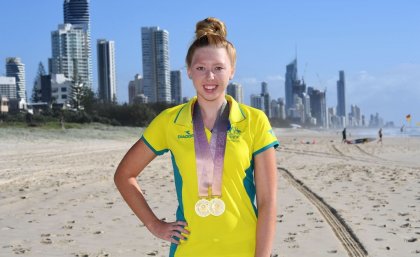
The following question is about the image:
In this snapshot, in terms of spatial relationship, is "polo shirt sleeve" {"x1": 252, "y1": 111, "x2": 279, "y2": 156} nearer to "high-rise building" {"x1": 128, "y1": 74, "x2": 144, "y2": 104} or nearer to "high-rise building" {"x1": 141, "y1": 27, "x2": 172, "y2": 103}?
"high-rise building" {"x1": 141, "y1": 27, "x2": 172, "y2": 103}

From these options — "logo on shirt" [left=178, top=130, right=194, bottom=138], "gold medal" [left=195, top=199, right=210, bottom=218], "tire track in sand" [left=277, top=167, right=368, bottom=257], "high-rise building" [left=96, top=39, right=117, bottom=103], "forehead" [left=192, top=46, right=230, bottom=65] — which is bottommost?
"tire track in sand" [left=277, top=167, right=368, bottom=257]

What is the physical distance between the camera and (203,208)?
2391 millimetres

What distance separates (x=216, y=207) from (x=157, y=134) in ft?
1.59

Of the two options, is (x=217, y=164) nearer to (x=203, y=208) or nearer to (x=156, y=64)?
(x=203, y=208)

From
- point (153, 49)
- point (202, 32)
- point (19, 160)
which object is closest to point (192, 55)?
point (202, 32)

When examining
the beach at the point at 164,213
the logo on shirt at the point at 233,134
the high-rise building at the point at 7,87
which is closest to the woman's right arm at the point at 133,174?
the logo on shirt at the point at 233,134

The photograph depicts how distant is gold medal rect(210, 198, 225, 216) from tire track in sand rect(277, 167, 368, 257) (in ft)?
14.6

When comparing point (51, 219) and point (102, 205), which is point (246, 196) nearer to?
point (51, 219)

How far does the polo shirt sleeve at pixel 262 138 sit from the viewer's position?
2.42m

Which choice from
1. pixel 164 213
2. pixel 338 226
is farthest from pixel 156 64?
pixel 338 226

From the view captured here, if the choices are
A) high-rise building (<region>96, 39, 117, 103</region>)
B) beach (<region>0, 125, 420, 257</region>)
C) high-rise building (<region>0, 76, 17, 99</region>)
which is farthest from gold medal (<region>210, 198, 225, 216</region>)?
high-rise building (<region>96, 39, 117, 103</region>)

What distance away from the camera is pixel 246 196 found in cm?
244

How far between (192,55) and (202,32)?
0.12 meters

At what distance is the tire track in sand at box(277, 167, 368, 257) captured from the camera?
6606mm
